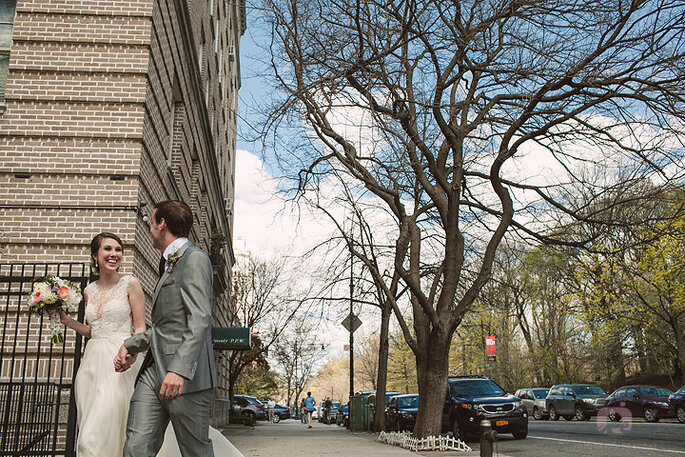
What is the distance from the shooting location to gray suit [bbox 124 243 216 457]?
11.8ft

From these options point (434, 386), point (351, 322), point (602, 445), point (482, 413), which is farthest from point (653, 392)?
point (434, 386)

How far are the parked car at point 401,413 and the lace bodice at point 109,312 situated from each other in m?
17.3

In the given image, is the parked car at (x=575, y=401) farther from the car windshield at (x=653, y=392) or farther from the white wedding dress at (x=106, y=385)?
the white wedding dress at (x=106, y=385)

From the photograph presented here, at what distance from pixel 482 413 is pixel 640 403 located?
11563 mm

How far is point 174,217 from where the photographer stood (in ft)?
13.3

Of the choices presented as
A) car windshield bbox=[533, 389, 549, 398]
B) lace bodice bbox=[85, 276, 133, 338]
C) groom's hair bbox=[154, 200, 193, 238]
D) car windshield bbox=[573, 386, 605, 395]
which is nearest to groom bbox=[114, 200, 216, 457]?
groom's hair bbox=[154, 200, 193, 238]

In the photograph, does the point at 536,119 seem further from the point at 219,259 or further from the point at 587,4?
the point at 219,259

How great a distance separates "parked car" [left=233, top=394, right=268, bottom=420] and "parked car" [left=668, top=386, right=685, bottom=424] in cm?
2087

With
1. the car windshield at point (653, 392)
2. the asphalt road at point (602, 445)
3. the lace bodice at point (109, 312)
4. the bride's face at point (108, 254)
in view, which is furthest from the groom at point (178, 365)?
the car windshield at point (653, 392)

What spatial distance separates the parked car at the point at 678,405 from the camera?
71.0ft

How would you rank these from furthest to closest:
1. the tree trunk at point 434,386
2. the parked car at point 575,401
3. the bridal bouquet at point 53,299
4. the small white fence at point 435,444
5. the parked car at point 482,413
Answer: the parked car at point 575,401 < the parked car at point 482,413 < the tree trunk at point 434,386 < the small white fence at point 435,444 < the bridal bouquet at point 53,299

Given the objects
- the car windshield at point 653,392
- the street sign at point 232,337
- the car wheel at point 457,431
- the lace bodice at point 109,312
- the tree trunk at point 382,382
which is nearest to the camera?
the lace bodice at point 109,312

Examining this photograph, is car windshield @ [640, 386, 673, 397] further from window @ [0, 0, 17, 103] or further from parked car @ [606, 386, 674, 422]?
window @ [0, 0, 17, 103]

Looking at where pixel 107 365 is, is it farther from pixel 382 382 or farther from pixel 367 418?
pixel 367 418
